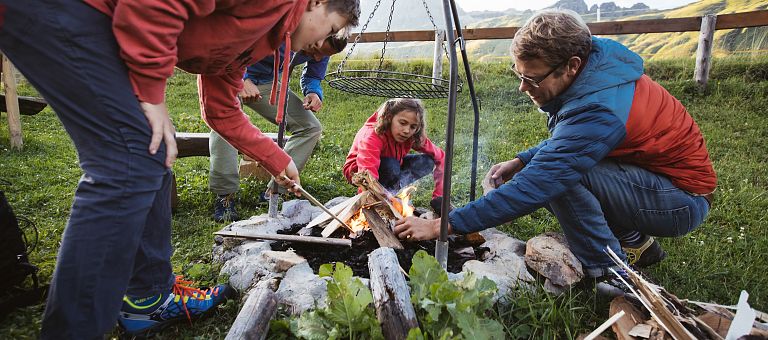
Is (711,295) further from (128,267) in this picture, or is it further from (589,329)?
(128,267)

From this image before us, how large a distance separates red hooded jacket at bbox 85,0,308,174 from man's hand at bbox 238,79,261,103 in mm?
1407

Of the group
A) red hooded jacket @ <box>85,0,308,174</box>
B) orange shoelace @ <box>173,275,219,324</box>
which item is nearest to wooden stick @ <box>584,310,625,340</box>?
red hooded jacket @ <box>85,0,308,174</box>

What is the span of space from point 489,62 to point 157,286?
9.55 metres

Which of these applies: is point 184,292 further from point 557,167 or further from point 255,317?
point 557,167

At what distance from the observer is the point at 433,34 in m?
8.62

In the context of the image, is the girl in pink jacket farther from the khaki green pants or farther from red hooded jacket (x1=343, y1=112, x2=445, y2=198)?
the khaki green pants

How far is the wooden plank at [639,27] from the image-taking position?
6671 millimetres

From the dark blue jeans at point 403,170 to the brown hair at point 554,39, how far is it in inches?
76.4

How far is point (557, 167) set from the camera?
2086 millimetres

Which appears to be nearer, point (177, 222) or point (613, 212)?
point (613, 212)

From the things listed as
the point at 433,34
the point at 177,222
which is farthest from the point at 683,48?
the point at 177,222

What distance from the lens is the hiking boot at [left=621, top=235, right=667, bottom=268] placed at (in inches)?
104

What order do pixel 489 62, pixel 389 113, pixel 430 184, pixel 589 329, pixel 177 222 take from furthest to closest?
pixel 489 62 → pixel 430 184 → pixel 389 113 → pixel 177 222 → pixel 589 329

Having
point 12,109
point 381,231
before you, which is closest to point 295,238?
point 381,231
